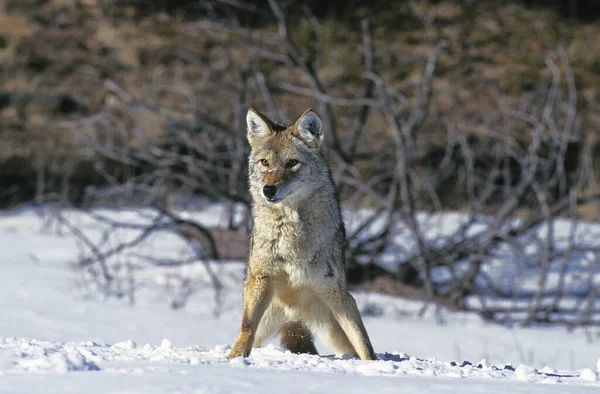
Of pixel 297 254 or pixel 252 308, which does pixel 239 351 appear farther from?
pixel 297 254

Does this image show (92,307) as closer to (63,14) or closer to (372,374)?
(372,374)

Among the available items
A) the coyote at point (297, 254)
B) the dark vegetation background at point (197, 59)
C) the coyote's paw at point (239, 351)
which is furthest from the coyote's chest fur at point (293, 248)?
the dark vegetation background at point (197, 59)

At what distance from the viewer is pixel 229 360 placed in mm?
4391

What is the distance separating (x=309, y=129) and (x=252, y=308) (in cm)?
118

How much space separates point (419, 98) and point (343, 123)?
5.62 meters

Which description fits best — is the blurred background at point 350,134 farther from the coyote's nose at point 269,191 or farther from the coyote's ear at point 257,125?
the coyote's nose at point 269,191

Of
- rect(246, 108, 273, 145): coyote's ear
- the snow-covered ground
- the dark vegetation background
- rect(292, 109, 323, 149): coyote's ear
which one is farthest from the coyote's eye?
the dark vegetation background

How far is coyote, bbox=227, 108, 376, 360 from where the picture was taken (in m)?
4.99

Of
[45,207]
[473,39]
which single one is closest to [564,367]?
[45,207]

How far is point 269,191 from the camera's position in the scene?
5031 mm

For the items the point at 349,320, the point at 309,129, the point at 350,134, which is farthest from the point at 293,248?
the point at 350,134

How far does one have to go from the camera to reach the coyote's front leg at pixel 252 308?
485 centimetres

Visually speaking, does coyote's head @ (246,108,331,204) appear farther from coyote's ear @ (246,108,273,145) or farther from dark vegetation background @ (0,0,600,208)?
dark vegetation background @ (0,0,600,208)

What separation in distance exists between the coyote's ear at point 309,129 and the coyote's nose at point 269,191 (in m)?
0.53
